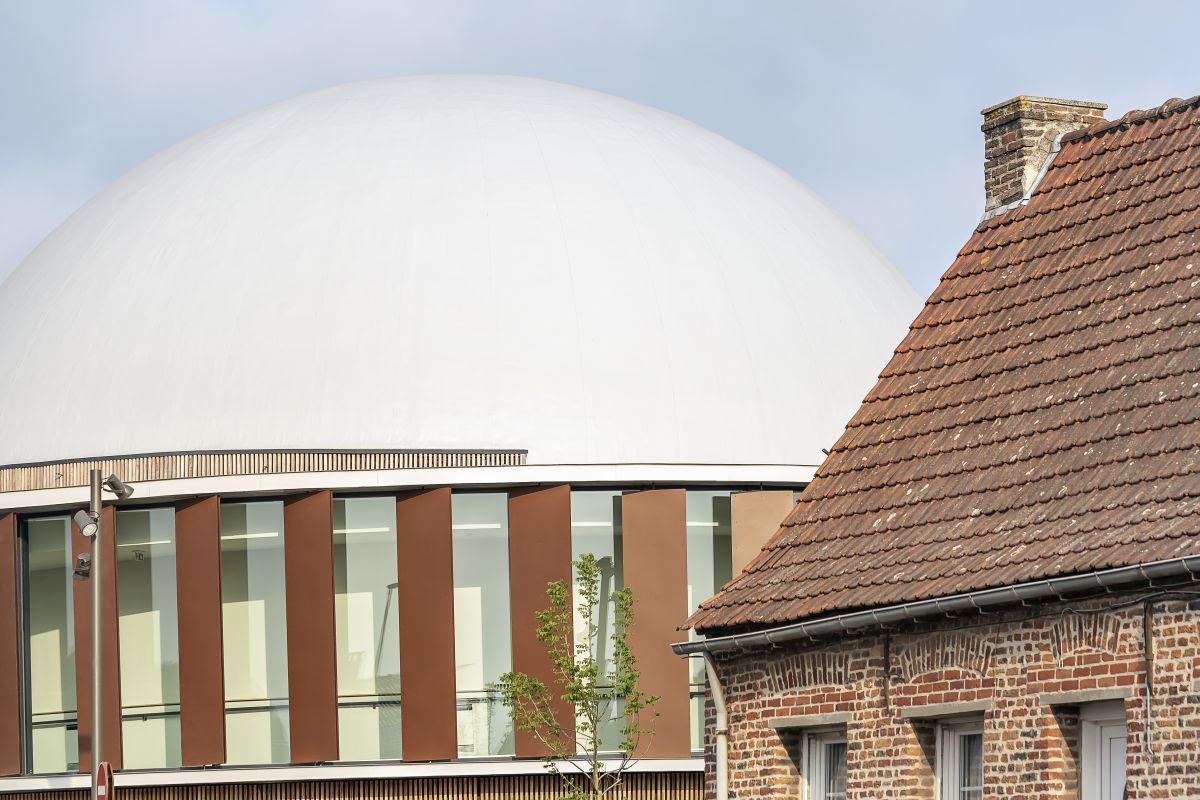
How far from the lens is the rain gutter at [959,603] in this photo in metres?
12.8

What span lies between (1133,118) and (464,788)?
17.0 m

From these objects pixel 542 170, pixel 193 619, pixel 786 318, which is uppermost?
pixel 542 170

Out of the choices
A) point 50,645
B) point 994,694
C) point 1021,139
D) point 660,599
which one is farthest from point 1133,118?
point 50,645

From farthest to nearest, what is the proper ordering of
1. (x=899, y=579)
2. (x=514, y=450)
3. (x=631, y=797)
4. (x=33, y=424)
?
(x=33, y=424), (x=514, y=450), (x=631, y=797), (x=899, y=579)

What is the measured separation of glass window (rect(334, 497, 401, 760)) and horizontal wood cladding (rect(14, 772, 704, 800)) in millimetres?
673

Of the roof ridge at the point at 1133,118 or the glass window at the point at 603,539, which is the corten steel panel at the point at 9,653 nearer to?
the glass window at the point at 603,539

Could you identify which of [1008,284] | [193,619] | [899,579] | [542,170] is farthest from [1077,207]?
[542,170]

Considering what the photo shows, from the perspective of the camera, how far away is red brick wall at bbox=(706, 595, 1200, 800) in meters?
13.1

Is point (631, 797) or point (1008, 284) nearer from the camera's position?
point (1008, 284)

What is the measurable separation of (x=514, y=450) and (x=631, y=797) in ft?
18.9

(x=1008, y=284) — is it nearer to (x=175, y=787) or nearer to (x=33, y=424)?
(x=175, y=787)

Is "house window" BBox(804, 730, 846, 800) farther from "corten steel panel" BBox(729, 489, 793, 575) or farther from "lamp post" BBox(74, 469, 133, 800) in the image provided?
"corten steel panel" BBox(729, 489, 793, 575)

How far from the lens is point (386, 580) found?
1220 inches

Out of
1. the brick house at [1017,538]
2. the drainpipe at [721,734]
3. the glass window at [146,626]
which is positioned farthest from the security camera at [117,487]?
the drainpipe at [721,734]
